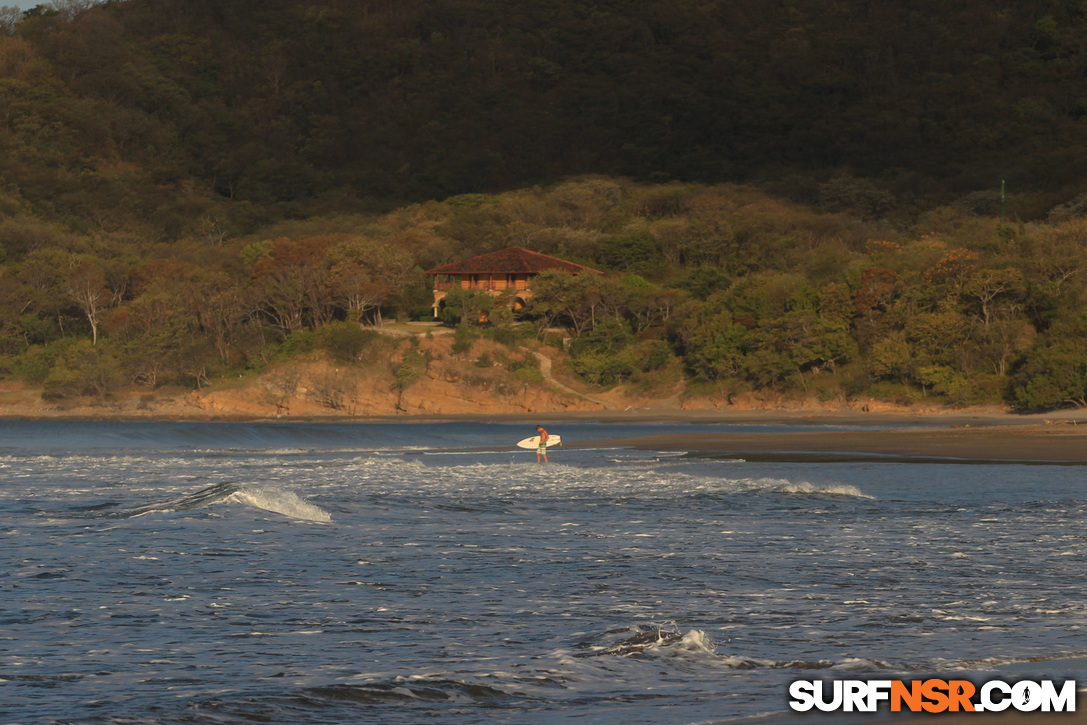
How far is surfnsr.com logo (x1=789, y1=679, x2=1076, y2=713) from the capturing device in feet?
23.3

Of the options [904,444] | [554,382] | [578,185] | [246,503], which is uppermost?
[578,185]

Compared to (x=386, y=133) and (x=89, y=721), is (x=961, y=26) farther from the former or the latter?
(x=89, y=721)

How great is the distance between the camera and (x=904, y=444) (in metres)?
36.5

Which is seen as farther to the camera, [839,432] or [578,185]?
[578,185]

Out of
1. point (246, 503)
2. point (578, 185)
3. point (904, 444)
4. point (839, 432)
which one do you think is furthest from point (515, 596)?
point (578, 185)

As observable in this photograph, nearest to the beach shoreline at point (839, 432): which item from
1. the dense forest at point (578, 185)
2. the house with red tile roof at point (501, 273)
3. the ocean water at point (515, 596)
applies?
the dense forest at point (578, 185)

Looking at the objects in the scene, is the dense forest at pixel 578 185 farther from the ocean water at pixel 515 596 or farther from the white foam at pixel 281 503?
the white foam at pixel 281 503

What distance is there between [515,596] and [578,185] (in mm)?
95067

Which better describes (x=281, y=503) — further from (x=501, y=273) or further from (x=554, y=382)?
(x=501, y=273)

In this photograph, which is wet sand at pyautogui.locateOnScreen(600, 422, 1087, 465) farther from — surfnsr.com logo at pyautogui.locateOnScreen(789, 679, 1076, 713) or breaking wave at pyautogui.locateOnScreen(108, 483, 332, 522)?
surfnsr.com logo at pyautogui.locateOnScreen(789, 679, 1076, 713)

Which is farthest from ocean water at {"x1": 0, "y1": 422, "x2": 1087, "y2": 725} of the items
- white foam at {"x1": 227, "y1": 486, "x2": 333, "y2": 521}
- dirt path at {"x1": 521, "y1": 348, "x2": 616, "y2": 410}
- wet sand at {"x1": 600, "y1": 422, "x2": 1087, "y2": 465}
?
dirt path at {"x1": 521, "y1": 348, "x2": 616, "y2": 410}

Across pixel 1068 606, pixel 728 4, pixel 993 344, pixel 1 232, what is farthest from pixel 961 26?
pixel 1068 606

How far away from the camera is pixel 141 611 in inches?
427

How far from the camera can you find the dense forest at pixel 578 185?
5975 centimetres
